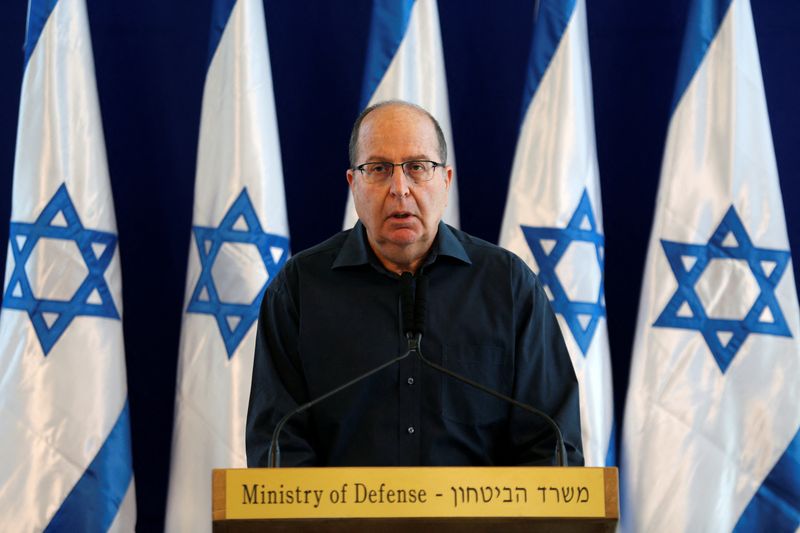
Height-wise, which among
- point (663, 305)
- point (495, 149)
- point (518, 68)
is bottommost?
point (663, 305)


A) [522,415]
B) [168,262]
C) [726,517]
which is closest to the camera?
[522,415]

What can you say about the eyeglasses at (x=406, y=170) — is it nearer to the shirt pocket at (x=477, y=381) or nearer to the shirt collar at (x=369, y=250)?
the shirt collar at (x=369, y=250)

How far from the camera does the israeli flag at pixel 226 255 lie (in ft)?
11.0

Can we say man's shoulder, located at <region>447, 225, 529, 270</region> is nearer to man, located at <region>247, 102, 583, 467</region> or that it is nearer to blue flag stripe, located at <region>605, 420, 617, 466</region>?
man, located at <region>247, 102, 583, 467</region>

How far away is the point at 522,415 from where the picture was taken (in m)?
2.13

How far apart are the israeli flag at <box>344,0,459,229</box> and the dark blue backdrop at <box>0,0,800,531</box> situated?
366 millimetres

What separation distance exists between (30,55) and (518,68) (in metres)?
1.75

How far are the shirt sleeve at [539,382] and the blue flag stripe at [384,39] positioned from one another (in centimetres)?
140

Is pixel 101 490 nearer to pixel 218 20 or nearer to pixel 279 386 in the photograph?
pixel 279 386

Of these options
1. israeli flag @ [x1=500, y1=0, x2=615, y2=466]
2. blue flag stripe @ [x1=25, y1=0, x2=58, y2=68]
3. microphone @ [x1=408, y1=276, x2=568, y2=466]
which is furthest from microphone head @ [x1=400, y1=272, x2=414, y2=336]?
blue flag stripe @ [x1=25, y1=0, x2=58, y2=68]

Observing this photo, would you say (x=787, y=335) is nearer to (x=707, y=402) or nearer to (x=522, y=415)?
(x=707, y=402)

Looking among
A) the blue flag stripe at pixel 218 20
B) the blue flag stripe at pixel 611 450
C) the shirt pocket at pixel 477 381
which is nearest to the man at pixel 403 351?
the shirt pocket at pixel 477 381

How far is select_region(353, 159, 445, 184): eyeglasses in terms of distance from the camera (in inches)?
85.4

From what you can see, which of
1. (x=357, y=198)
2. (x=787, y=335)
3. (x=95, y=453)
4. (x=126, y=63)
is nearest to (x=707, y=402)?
(x=787, y=335)
